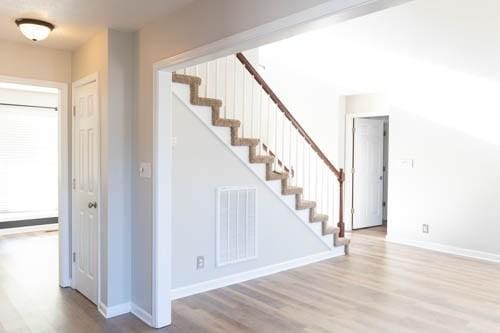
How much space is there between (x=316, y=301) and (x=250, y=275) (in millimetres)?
896

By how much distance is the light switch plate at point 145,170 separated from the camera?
10.4ft

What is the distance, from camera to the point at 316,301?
3.70 meters

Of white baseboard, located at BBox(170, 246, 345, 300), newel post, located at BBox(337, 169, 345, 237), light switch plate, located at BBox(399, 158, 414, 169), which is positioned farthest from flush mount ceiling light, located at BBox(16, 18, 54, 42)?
light switch plate, located at BBox(399, 158, 414, 169)

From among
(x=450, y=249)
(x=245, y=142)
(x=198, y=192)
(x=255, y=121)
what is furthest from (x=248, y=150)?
(x=450, y=249)

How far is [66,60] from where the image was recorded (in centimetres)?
398

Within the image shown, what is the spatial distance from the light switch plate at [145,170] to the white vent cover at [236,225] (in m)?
0.97

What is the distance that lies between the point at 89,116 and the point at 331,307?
9.29ft

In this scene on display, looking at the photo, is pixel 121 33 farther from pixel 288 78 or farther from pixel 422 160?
pixel 422 160

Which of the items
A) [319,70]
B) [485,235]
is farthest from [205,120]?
[485,235]

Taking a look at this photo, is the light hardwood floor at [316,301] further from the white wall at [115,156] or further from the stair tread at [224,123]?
the stair tread at [224,123]

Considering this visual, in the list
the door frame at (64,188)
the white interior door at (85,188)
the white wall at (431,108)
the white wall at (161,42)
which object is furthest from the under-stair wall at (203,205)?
the white wall at (431,108)

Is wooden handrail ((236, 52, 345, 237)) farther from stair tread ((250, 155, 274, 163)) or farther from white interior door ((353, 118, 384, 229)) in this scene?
white interior door ((353, 118, 384, 229))

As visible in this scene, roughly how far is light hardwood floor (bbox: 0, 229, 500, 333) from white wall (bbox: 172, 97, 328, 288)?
0.26m

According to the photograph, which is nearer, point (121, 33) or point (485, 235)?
point (121, 33)
